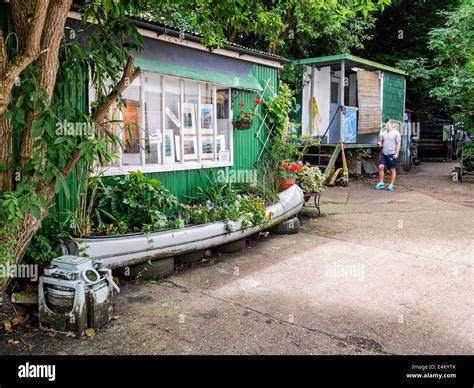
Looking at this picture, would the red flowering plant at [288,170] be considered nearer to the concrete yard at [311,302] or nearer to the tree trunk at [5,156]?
the concrete yard at [311,302]

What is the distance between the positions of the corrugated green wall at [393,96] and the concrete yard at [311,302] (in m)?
8.89

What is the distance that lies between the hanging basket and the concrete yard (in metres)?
2.11

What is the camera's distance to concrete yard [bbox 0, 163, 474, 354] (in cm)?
396

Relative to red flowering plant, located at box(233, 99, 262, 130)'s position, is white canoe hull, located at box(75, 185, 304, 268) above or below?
below

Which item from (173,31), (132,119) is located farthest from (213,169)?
(173,31)

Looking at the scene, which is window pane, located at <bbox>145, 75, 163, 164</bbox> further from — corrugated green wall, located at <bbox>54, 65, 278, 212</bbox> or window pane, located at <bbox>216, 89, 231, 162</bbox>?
window pane, located at <bbox>216, 89, 231, 162</bbox>

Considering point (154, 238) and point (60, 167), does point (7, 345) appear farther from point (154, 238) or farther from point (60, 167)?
point (154, 238)

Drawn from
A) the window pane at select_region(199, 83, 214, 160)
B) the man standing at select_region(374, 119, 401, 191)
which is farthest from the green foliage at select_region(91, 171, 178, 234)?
the man standing at select_region(374, 119, 401, 191)

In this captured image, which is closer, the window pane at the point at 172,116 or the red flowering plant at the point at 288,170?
the window pane at the point at 172,116

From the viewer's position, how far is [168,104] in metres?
7.32

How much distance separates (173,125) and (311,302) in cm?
384

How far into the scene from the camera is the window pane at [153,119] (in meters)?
6.99

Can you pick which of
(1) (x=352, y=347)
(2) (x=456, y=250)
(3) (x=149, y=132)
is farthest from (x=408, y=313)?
(3) (x=149, y=132)

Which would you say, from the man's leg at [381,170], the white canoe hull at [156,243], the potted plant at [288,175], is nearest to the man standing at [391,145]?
the man's leg at [381,170]
